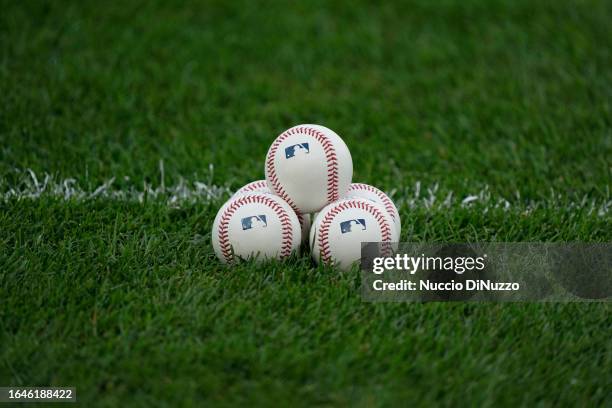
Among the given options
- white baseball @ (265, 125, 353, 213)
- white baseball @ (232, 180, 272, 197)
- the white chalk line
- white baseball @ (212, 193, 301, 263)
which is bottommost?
the white chalk line

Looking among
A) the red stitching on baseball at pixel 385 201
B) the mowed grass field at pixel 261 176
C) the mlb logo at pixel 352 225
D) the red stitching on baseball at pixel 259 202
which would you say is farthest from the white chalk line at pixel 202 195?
the mlb logo at pixel 352 225

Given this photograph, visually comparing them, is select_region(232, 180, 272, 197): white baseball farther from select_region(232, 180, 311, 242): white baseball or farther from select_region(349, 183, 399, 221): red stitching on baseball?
select_region(349, 183, 399, 221): red stitching on baseball

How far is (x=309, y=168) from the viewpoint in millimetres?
3164

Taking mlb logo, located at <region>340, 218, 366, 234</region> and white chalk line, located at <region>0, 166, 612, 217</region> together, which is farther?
white chalk line, located at <region>0, 166, 612, 217</region>

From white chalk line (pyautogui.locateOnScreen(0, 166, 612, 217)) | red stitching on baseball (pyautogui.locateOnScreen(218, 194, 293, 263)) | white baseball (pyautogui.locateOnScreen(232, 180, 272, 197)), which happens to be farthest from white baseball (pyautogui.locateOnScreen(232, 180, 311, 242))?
white chalk line (pyautogui.locateOnScreen(0, 166, 612, 217))

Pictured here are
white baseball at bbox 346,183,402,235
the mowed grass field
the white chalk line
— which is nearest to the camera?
the mowed grass field

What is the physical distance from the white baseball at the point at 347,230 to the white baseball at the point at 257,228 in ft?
0.38

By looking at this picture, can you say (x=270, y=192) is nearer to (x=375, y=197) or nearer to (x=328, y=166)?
(x=328, y=166)

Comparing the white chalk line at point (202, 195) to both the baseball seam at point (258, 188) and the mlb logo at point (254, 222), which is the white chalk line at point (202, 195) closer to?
the baseball seam at point (258, 188)

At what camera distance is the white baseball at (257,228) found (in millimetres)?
3152

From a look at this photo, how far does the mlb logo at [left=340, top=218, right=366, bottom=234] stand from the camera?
3137 mm

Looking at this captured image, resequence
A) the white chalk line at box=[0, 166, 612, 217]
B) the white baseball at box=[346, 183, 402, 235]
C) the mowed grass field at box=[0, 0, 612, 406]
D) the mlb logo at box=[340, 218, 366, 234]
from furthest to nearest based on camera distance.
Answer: the white chalk line at box=[0, 166, 612, 217] < the white baseball at box=[346, 183, 402, 235] < the mlb logo at box=[340, 218, 366, 234] < the mowed grass field at box=[0, 0, 612, 406]

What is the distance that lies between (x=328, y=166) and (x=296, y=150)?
151 mm

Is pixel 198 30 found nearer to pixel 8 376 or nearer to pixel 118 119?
pixel 118 119
